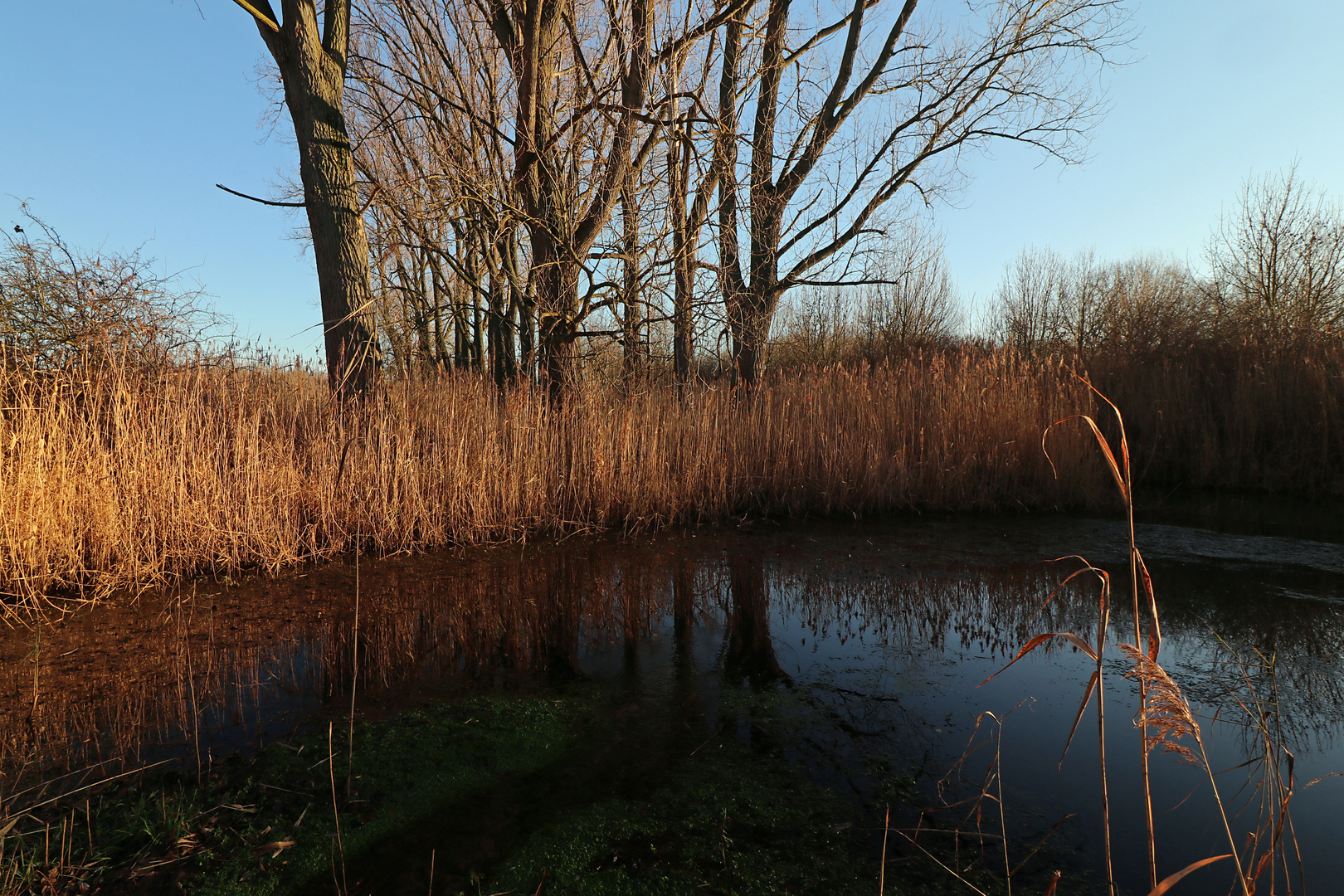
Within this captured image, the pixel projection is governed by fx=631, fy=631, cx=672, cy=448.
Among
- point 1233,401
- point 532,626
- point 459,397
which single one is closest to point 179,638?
point 532,626

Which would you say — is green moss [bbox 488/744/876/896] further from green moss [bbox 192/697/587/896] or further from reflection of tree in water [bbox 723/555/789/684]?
reflection of tree in water [bbox 723/555/789/684]


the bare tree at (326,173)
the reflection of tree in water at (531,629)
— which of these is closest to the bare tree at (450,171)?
the bare tree at (326,173)

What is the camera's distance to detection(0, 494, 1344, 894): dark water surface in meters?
2.27

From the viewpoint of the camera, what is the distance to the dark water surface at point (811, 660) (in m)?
2.27

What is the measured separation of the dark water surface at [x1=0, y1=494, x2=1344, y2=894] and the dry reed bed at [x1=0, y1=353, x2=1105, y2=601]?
47 cm

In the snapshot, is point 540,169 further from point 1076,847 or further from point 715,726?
point 1076,847

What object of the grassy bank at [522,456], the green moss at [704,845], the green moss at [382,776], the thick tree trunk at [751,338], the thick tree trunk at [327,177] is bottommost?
the green moss at [704,845]

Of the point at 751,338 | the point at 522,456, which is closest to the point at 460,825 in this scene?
the point at 522,456

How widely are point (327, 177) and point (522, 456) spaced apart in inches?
138

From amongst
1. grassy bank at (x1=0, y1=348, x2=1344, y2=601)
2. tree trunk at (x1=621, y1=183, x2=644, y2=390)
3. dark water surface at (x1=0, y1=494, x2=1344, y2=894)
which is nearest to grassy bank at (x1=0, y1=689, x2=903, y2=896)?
dark water surface at (x1=0, y1=494, x2=1344, y2=894)

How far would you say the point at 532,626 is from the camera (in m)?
3.76

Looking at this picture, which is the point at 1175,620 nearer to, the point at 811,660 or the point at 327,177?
the point at 811,660

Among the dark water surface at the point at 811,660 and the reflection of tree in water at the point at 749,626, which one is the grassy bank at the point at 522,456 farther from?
the reflection of tree in water at the point at 749,626

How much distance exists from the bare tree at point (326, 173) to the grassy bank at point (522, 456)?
2.37 feet
